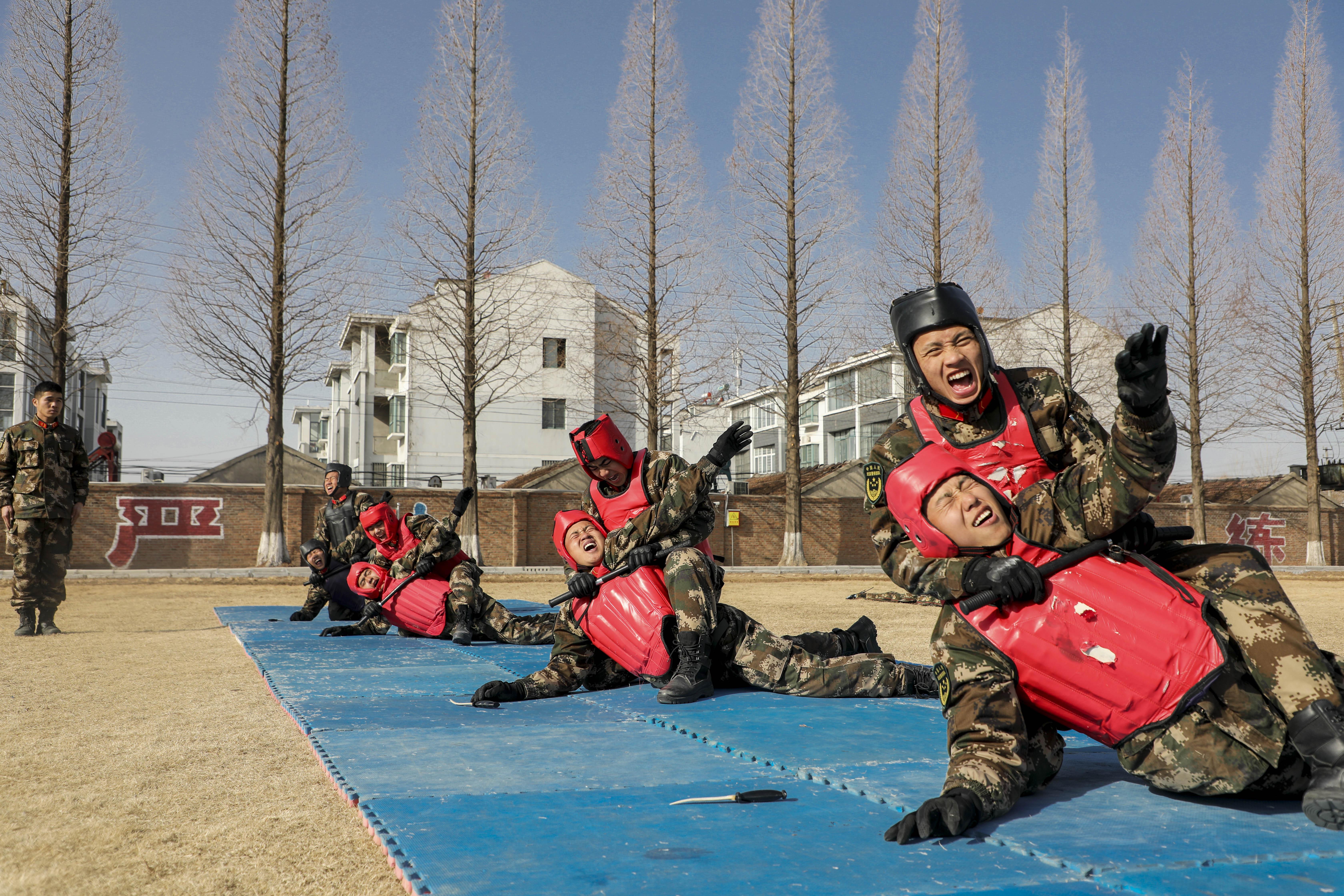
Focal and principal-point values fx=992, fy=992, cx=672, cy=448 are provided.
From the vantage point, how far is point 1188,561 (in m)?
2.97

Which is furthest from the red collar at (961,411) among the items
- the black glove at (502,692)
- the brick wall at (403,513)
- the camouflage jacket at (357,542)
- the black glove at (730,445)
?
the brick wall at (403,513)

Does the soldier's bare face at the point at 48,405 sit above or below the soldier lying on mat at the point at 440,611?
above

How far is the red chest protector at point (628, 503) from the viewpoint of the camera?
5.73 metres

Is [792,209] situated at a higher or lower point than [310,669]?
higher

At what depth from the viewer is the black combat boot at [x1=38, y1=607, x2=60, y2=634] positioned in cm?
908

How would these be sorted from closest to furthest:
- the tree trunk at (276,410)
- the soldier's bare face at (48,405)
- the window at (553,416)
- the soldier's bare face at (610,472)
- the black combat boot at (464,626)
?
the soldier's bare face at (610,472) < the black combat boot at (464,626) < the soldier's bare face at (48,405) < the tree trunk at (276,410) < the window at (553,416)

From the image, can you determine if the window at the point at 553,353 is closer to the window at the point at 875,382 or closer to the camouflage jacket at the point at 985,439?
the window at the point at 875,382

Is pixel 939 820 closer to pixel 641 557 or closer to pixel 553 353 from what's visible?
pixel 641 557

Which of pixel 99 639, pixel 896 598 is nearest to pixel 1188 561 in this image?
pixel 99 639

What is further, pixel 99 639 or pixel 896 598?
pixel 896 598

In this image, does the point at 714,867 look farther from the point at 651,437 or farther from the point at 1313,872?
the point at 651,437

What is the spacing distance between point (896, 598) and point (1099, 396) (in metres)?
16.8

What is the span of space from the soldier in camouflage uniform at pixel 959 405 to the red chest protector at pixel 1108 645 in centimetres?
27

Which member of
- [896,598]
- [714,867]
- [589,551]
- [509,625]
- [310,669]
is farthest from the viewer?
[896,598]
